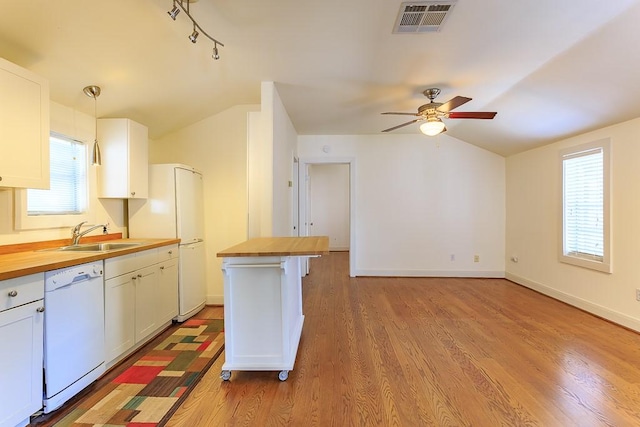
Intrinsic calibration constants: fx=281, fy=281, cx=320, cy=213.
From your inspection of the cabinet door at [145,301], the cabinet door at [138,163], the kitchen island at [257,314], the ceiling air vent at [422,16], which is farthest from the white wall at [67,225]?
the ceiling air vent at [422,16]

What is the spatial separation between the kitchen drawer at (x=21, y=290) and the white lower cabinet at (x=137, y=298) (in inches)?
19.6

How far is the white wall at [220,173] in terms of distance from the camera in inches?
143

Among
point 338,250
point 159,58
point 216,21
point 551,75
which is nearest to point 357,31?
point 216,21

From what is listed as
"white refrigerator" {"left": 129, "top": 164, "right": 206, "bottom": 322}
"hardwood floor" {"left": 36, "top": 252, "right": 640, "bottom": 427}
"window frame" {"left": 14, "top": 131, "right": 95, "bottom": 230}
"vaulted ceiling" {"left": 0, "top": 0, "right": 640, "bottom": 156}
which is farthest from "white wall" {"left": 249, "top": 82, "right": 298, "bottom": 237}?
"window frame" {"left": 14, "top": 131, "right": 95, "bottom": 230}

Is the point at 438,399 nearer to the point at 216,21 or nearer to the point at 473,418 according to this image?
the point at 473,418

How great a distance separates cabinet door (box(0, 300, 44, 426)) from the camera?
4.76 ft

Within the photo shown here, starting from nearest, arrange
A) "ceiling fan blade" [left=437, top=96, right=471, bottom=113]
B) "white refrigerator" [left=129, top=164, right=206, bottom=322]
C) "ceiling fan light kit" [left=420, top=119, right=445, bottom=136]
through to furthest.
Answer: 1. "ceiling fan blade" [left=437, top=96, right=471, bottom=113]
2. "ceiling fan light kit" [left=420, top=119, right=445, bottom=136]
3. "white refrigerator" [left=129, top=164, right=206, bottom=322]

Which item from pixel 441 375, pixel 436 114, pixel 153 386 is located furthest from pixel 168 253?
pixel 436 114

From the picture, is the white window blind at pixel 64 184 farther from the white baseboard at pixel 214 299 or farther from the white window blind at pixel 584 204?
the white window blind at pixel 584 204

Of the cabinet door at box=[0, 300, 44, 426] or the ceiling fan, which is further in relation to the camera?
the ceiling fan

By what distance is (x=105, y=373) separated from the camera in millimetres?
2148

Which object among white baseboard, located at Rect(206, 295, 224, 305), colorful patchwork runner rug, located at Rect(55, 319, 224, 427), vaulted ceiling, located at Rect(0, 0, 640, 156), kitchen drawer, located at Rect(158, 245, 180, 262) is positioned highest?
vaulted ceiling, located at Rect(0, 0, 640, 156)

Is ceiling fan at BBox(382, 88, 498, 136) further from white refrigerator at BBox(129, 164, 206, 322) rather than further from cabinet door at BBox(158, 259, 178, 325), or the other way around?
cabinet door at BBox(158, 259, 178, 325)

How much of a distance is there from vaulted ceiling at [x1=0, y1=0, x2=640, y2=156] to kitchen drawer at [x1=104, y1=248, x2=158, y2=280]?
1490 millimetres
